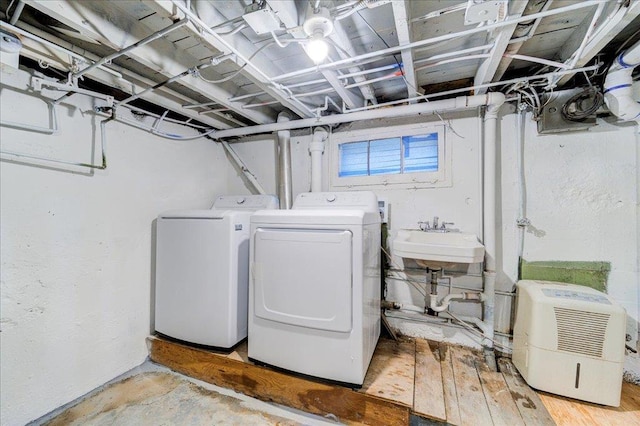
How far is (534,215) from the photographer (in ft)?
6.48

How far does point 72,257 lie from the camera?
1728 millimetres

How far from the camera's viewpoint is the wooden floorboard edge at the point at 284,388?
4.63ft

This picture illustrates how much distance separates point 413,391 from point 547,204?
5.49ft

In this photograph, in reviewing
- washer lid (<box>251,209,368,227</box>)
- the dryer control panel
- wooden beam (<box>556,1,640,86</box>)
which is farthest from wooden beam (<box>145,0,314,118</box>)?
wooden beam (<box>556,1,640,86</box>)

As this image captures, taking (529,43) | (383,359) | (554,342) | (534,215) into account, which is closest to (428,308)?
(383,359)

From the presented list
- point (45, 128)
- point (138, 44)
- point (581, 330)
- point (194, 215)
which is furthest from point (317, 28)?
point (581, 330)

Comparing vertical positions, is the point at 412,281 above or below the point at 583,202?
below

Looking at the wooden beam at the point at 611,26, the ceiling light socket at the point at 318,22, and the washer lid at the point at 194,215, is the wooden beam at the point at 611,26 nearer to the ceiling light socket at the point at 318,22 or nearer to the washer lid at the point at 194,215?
the ceiling light socket at the point at 318,22

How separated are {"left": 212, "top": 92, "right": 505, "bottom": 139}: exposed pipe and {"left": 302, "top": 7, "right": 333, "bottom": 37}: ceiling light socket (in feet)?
3.56

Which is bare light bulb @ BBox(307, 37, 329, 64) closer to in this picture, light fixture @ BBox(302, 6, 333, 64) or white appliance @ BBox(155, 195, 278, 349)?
light fixture @ BBox(302, 6, 333, 64)

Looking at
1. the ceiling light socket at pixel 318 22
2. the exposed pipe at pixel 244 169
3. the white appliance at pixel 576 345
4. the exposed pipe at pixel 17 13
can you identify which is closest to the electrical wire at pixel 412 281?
the white appliance at pixel 576 345

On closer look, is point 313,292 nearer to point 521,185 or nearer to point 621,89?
point 521,185

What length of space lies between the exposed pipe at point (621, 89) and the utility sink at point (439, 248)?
1161 millimetres

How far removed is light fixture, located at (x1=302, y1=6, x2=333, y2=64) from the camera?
1.04 m
